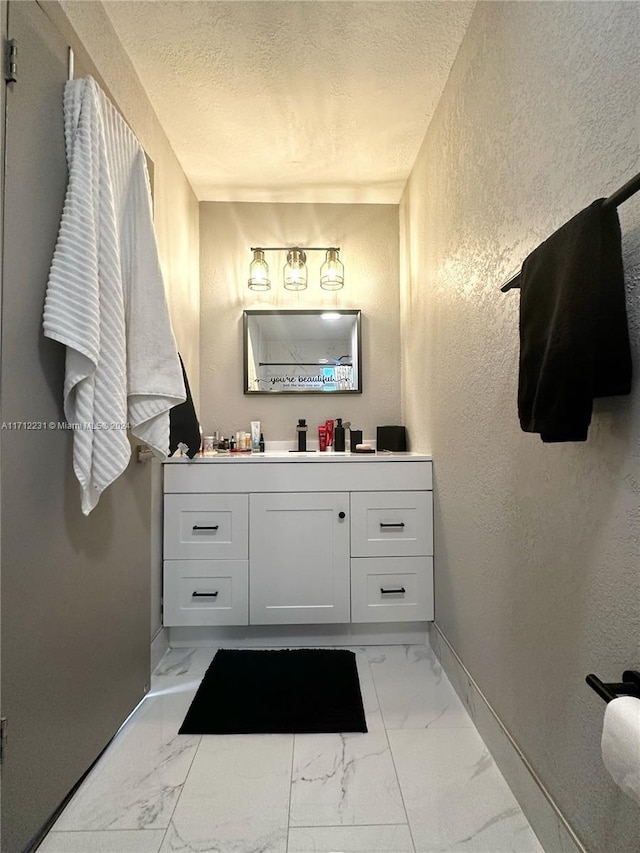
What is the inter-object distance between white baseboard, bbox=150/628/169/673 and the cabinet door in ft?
1.32

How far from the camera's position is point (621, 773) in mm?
603

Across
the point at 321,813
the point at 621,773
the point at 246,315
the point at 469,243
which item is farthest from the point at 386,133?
the point at 321,813

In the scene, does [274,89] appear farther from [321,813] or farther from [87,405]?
[321,813]

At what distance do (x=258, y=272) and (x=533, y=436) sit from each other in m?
1.83

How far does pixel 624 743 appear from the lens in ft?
1.95

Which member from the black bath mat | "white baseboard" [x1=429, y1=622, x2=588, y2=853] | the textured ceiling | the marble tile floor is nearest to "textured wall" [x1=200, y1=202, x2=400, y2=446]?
the textured ceiling

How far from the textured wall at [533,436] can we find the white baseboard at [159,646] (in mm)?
1216

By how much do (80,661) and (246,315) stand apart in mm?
1850

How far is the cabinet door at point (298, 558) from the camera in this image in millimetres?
1819

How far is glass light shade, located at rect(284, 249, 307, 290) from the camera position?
2.36 meters

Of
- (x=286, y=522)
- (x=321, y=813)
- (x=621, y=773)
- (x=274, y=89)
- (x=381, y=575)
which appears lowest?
(x=321, y=813)

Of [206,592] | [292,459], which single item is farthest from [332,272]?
[206,592]

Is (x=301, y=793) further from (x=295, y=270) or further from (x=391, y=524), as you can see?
(x=295, y=270)

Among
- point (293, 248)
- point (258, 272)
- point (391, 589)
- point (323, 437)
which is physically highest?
point (293, 248)
